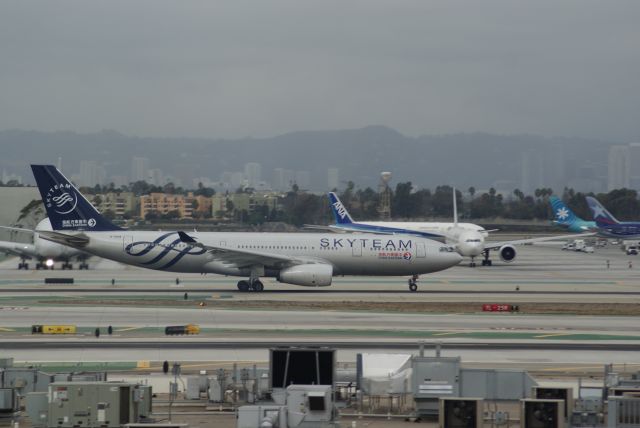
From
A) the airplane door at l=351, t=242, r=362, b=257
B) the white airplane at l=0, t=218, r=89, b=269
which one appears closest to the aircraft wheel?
the airplane door at l=351, t=242, r=362, b=257

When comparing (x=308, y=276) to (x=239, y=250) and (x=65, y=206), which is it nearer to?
(x=239, y=250)

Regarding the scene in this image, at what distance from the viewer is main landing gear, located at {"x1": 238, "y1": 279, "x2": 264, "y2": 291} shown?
74125mm

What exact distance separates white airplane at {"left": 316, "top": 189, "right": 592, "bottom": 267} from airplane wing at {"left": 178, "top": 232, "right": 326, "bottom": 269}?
95.3ft

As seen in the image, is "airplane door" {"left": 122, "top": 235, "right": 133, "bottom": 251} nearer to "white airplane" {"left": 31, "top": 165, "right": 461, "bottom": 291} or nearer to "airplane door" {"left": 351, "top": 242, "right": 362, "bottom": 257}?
"white airplane" {"left": 31, "top": 165, "right": 461, "bottom": 291}

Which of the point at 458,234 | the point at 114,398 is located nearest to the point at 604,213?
the point at 458,234

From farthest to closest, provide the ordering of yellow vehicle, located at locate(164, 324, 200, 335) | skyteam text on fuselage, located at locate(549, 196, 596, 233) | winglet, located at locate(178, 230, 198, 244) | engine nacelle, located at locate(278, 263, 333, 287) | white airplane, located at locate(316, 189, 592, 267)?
skyteam text on fuselage, located at locate(549, 196, 596, 233), white airplane, located at locate(316, 189, 592, 267), engine nacelle, located at locate(278, 263, 333, 287), winglet, located at locate(178, 230, 198, 244), yellow vehicle, located at locate(164, 324, 200, 335)

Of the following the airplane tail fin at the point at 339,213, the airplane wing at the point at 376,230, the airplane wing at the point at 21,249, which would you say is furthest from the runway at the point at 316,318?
the airplane tail fin at the point at 339,213

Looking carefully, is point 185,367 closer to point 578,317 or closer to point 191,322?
point 191,322

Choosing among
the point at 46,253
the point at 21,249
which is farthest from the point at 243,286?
the point at 21,249

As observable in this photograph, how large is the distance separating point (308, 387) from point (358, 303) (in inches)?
1463

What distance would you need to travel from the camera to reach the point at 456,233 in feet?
389

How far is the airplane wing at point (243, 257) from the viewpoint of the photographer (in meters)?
73.7

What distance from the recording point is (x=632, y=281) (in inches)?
3622

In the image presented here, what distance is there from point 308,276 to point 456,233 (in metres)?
47.3
